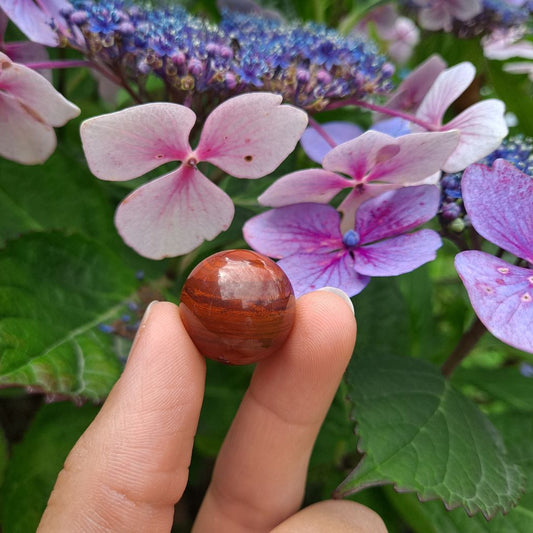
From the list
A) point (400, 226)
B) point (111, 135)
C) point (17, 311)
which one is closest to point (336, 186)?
point (400, 226)

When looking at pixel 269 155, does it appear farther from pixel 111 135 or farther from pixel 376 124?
pixel 376 124

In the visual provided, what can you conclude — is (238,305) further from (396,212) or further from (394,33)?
(394,33)

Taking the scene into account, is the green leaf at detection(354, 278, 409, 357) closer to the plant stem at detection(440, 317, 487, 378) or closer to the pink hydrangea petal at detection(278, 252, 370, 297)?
the plant stem at detection(440, 317, 487, 378)

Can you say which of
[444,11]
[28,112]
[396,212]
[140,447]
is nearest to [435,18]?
[444,11]

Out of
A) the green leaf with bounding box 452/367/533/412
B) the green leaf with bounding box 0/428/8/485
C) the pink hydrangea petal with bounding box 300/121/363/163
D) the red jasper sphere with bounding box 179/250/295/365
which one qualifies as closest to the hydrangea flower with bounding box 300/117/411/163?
the pink hydrangea petal with bounding box 300/121/363/163

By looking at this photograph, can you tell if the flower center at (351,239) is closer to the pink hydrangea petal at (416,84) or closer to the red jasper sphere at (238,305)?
the red jasper sphere at (238,305)

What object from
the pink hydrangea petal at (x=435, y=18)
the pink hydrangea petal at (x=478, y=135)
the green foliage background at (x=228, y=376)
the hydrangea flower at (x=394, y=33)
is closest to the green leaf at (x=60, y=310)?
the green foliage background at (x=228, y=376)
